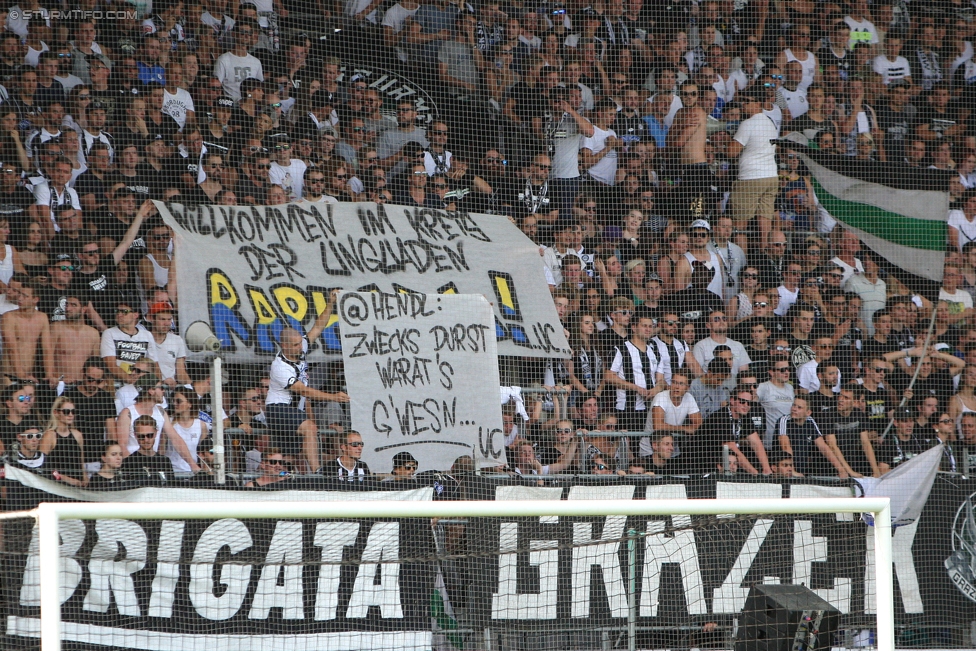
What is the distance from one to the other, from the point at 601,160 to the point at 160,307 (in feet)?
12.5

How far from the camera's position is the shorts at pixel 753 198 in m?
9.59

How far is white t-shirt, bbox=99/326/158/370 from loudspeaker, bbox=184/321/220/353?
0.78ft

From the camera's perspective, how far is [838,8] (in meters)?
10.7

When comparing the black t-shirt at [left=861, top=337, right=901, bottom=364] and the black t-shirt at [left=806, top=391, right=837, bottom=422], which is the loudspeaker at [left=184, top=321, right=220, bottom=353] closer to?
the black t-shirt at [left=806, top=391, right=837, bottom=422]

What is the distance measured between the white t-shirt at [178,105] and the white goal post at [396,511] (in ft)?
15.3

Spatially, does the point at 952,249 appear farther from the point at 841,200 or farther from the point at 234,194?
the point at 234,194

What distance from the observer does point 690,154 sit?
974 centimetres

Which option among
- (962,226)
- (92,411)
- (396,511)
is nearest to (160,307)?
(92,411)

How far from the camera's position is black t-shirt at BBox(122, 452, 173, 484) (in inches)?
266

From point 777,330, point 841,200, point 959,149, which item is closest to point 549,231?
point 777,330

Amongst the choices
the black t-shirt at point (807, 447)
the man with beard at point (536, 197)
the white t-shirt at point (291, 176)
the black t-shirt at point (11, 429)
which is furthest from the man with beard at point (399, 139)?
the black t-shirt at point (807, 447)

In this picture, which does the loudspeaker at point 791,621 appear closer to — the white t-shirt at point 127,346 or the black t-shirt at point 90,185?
the white t-shirt at point 127,346

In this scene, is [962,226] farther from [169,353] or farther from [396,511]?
[396,511]

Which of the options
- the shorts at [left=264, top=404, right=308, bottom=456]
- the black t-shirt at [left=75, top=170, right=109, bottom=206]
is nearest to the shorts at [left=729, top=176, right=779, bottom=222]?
the shorts at [left=264, top=404, right=308, bottom=456]
